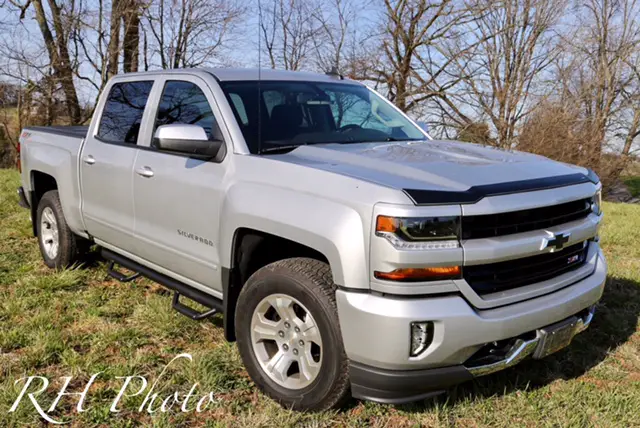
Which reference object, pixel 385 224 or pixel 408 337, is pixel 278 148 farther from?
pixel 408 337

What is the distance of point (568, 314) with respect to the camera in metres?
2.91

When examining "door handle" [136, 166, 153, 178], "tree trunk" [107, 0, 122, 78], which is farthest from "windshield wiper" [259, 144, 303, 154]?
"tree trunk" [107, 0, 122, 78]

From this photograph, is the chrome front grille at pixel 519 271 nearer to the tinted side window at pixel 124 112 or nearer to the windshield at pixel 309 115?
the windshield at pixel 309 115

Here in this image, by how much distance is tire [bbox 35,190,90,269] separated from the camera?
511 cm

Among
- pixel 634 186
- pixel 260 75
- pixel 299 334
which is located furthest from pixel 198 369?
pixel 634 186

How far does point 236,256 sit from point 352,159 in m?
0.84

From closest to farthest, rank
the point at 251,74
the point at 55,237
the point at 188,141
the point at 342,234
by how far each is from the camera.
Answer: the point at 342,234, the point at 188,141, the point at 251,74, the point at 55,237

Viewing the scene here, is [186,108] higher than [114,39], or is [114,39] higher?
[114,39]

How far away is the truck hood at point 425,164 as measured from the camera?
8.63 feet

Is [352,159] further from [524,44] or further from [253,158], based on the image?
[524,44]

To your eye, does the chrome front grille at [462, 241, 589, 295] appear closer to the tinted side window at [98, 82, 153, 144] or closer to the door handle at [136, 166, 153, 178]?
the door handle at [136, 166, 153, 178]

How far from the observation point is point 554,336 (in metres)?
2.81

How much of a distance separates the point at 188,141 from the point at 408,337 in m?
1.66

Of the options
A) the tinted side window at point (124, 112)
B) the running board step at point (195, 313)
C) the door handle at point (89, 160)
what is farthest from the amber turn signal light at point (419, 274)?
the door handle at point (89, 160)
